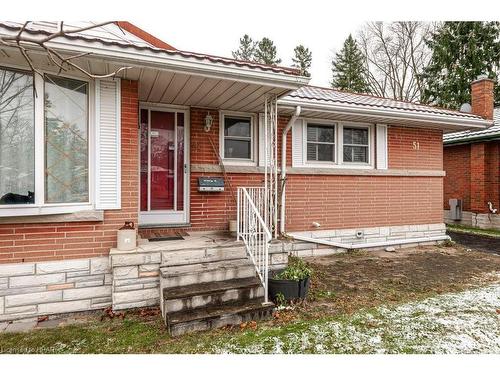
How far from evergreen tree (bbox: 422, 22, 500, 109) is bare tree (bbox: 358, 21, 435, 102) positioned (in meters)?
1.69

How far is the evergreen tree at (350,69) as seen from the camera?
2541cm

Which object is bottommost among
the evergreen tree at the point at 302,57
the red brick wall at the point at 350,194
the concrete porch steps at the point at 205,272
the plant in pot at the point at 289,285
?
the plant in pot at the point at 289,285

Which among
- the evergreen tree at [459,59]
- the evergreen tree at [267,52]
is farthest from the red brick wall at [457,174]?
the evergreen tree at [267,52]

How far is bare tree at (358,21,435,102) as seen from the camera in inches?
836

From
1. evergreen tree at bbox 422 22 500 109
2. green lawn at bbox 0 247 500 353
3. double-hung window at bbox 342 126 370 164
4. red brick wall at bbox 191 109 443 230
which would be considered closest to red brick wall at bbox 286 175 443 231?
red brick wall at bbox 191 109 443 230

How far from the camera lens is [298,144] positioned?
21.6 ft

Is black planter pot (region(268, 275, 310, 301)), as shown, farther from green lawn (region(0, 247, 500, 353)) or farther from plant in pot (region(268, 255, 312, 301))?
green lawn (region(0, 247, 500, 353))

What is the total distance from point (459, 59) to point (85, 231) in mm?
21767

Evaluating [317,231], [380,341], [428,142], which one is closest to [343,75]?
[428,142]

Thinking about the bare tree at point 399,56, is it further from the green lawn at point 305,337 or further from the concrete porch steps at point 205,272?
the concrete porch steps at point 205,272

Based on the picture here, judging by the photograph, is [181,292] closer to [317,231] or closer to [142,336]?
[142,336]

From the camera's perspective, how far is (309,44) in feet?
97.3

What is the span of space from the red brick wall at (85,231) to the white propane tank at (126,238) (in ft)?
0.65

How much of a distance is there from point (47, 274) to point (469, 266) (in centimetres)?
712
